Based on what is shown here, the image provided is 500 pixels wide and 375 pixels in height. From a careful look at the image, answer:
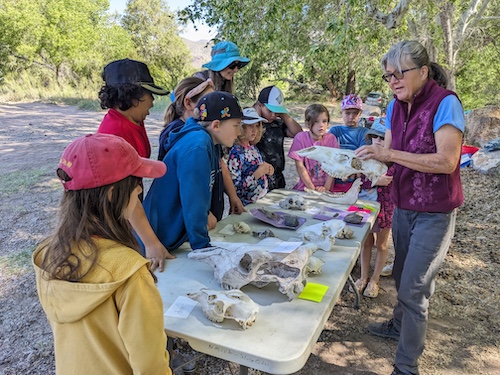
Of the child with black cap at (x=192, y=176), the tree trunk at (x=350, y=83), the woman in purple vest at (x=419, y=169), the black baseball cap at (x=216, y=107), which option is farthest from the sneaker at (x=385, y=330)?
the tree trunk at (x=350, y=83)

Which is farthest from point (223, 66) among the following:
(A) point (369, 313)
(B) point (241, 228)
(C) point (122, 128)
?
(A) point (369, 313)

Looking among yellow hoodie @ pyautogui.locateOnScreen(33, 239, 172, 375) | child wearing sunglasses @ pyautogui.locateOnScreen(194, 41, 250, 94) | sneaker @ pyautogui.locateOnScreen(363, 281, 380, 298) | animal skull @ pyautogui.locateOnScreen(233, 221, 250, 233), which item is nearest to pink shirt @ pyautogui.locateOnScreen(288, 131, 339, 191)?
child wearing sunglasses @ pyautogui.locateOnScreen(194, 41, 250, 94)

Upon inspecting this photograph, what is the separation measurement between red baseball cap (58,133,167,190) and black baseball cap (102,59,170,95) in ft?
4.52

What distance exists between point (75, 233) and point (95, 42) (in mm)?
29578

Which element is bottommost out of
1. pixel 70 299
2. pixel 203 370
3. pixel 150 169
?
pixel 203 370

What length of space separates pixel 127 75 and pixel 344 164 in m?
1.60

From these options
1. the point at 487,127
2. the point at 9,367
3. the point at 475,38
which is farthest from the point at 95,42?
the point at 9,367

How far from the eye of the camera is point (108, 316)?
1160mm

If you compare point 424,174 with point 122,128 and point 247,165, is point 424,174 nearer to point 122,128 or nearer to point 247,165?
point 247,165

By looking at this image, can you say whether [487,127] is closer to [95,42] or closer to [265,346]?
[265,346]

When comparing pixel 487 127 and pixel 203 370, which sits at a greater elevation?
pixel 487 127

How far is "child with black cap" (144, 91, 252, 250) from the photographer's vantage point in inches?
78.8

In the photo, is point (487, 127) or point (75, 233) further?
point (487, 127)

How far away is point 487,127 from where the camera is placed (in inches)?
364
